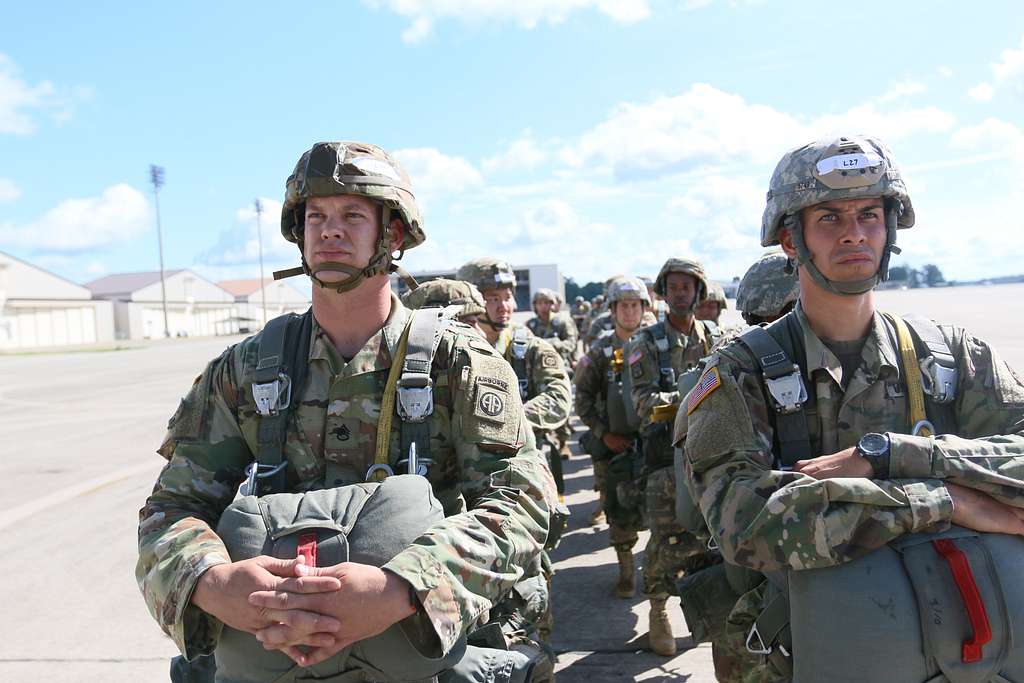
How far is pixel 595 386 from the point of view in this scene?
6363 mm

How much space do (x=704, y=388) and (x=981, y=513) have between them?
0.84 m

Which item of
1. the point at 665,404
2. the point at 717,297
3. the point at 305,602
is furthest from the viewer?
the point at 717,297

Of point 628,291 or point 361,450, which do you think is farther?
point 628,291

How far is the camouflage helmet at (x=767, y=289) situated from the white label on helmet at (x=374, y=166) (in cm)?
231

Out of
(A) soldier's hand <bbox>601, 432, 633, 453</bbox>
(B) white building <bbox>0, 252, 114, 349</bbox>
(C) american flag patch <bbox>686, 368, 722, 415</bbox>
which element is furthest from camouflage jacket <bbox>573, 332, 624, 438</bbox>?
(B) white building <bbox>0, 252, 114, 349</bbox>

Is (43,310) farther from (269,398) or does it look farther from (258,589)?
(258,589)

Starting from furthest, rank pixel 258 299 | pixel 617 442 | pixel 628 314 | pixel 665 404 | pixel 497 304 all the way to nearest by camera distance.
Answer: pixel 258 299 < pixel 628 314 < pixel 497 304 < pixel 617 442 < pixel 665 404

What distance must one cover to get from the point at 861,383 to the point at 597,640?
9.47 ft

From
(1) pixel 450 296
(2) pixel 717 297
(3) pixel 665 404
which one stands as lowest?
(3) pixel 665 404

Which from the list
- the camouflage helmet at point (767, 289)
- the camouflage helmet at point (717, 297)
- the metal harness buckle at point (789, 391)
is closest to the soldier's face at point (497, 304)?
the camouflage helmet at point (717, 297)

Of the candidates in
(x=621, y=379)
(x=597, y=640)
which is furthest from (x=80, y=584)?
(x=621, y=379)

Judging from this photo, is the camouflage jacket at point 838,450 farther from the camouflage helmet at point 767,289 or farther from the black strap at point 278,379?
the camouflage helmet at point 767,289

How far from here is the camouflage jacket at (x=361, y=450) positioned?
7.06 ft

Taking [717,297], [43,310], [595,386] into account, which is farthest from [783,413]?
[43,310]
